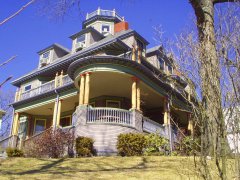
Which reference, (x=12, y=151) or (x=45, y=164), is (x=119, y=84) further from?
(x=45, y=164)

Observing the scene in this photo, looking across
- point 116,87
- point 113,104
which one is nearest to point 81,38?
point 113,104

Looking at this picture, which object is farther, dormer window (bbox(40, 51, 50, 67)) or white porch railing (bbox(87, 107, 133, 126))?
dormer window (bbox(40, 51, 50, 67))

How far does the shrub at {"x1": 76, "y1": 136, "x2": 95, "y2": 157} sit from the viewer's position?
16.2m

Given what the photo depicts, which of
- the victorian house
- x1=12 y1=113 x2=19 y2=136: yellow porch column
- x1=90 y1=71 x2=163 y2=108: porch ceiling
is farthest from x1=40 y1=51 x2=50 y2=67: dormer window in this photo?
x1=90 y1=71 x2=163 y2=108: porch ceiling

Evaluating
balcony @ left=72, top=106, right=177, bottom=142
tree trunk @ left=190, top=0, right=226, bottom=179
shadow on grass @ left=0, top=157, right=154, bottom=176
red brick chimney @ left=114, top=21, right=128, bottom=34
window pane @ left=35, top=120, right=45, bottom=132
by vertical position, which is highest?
red brick chimney @ left=114, top=21, right=128, bottom=34

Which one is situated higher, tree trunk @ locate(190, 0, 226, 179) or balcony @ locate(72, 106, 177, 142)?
balcony @ locate(72, 106, 177, 142)

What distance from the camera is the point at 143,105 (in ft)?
80.5

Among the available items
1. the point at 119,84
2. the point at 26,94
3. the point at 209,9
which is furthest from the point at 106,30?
the point at 209,9

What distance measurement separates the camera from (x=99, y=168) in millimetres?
11062

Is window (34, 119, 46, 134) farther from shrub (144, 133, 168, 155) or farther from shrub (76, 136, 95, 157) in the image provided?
shrub (144, 133, 168, 155)

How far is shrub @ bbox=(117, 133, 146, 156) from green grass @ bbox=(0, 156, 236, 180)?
2650mm

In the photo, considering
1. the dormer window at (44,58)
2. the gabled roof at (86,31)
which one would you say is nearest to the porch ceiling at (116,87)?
the gabled roof at (86,31)

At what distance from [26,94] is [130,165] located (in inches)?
706

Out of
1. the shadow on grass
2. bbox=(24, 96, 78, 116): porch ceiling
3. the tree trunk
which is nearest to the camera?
the tree trunk
